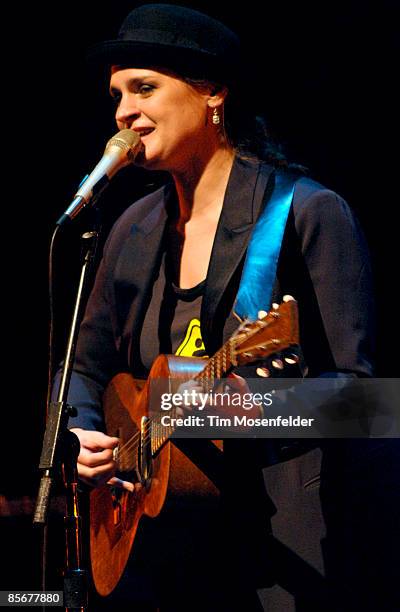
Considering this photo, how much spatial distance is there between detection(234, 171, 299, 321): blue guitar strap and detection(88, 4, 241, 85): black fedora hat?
1.40 feet

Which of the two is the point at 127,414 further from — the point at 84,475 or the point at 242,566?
the point at 242,566

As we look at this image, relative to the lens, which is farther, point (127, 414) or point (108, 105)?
point (108, 105)

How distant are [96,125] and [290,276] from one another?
1340 millimetres

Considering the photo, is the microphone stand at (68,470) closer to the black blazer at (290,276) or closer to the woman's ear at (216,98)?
the black blazer at (290,276)

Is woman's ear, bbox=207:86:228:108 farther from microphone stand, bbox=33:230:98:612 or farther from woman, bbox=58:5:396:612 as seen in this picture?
microphone stand, bbox=33:230:98:612

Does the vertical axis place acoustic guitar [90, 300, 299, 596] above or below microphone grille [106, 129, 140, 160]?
below

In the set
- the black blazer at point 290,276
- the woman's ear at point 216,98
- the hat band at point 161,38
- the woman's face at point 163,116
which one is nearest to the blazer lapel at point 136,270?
the black blazer at point 290,276

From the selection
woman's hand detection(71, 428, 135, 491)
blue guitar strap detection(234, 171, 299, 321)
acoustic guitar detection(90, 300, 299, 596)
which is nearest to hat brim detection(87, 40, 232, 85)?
→ blue guitar strap detection(234, 171, 299, 321)

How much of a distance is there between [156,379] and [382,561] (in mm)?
855

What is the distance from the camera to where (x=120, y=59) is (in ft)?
8.46

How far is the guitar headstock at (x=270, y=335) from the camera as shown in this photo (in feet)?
6.35

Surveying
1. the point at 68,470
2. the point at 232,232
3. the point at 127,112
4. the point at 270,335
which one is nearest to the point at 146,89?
the point at 127,112

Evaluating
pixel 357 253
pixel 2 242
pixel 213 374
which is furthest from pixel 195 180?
pixel 2 242

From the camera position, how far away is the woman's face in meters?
2.51
